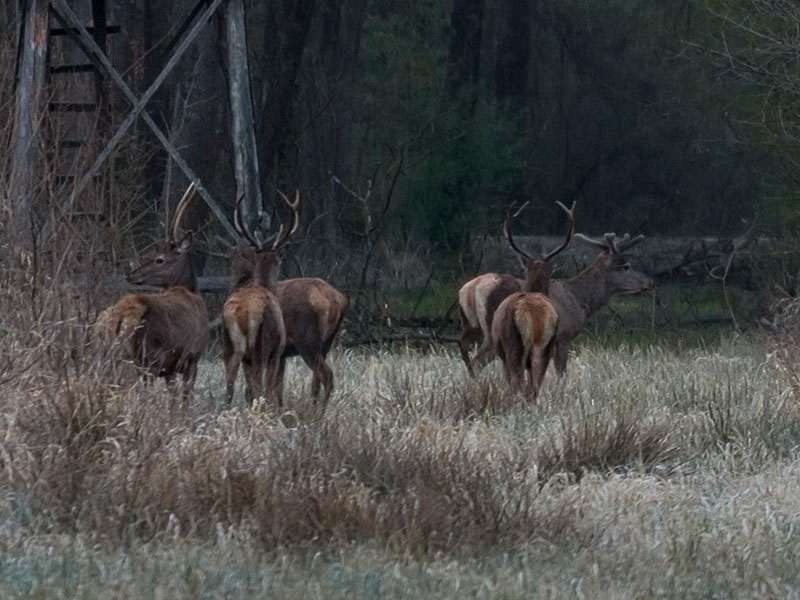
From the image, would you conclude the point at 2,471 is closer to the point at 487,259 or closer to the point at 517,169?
the point at 487,259

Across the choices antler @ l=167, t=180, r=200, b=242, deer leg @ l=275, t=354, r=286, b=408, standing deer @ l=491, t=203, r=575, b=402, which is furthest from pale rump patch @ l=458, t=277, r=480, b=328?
antler @ l=167, t=180, r=200, b=242

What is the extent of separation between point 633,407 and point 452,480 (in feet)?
11.6

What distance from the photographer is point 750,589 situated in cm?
611

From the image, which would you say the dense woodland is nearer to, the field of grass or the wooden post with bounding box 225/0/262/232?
the wooden post with bounding box 225/0/262/232

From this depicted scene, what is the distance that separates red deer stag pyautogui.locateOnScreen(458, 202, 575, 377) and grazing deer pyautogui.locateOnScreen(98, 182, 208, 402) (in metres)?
2.56

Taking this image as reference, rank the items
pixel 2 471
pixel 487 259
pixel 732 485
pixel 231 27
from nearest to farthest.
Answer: pixel 2 471
pixel 732 485
pixel 231 27
pixel 487 259

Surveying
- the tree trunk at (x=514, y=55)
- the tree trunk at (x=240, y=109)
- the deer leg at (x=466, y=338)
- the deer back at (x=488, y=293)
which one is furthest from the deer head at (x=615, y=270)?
the tree trunk at (x=514, y=55)

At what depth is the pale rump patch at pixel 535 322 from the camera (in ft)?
35.7

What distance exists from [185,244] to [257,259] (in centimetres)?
52

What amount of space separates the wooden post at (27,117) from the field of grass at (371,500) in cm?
94

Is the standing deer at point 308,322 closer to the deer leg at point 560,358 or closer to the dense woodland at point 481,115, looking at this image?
the deer leg at point 560,358

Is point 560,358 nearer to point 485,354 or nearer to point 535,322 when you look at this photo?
point 485,354

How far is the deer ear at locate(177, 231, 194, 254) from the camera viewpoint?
10.9 meters

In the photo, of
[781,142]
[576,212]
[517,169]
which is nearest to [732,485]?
[781,142]
